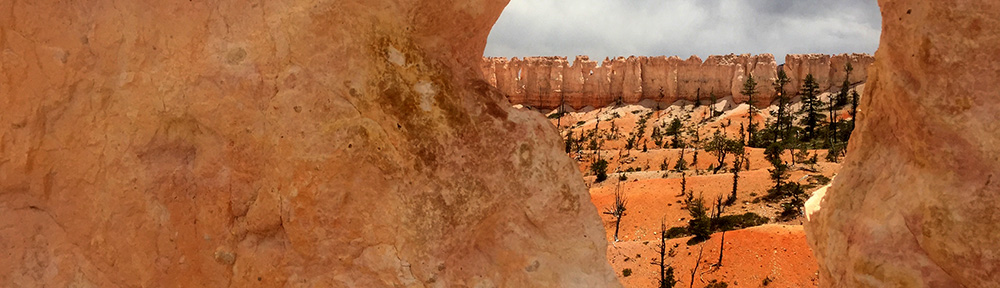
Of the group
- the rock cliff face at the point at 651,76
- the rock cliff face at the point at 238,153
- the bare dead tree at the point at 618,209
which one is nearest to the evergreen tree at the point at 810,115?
the rock cliff face at the point at 651,76

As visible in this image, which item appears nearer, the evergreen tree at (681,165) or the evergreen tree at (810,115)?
the evergreen tree at (681,165)

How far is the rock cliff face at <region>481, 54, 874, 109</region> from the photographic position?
6606 centimetres

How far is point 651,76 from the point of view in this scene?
234 feet

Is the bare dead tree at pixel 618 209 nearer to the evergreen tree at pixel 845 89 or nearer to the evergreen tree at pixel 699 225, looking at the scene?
the evergreen tree at pixel 699 225

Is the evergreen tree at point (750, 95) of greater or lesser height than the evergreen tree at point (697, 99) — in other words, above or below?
above

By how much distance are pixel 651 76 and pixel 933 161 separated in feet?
229

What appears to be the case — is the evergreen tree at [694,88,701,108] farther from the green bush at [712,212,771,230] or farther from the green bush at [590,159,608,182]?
the green bush at [712,212,771,230]

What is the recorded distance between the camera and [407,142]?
3.65 metres

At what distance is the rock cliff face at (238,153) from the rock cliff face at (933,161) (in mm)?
2537

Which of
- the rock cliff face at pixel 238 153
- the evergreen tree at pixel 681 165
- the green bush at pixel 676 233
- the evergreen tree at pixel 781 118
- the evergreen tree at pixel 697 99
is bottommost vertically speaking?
the evergreen tree at pixel 697 99

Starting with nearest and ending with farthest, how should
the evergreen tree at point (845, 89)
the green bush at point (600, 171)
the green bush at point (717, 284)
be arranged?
the green bush at point (717, 284), the green bush at point (600, 171), the evergreen tree at point (845, 89)

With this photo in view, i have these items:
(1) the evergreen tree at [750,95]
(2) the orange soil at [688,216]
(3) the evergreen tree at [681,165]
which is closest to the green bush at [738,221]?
(2) the orange soil at [688,216]

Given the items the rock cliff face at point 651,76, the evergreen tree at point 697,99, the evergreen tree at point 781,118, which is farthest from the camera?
the evergreen tree at point 697,99

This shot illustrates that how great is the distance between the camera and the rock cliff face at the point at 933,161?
355 cm
